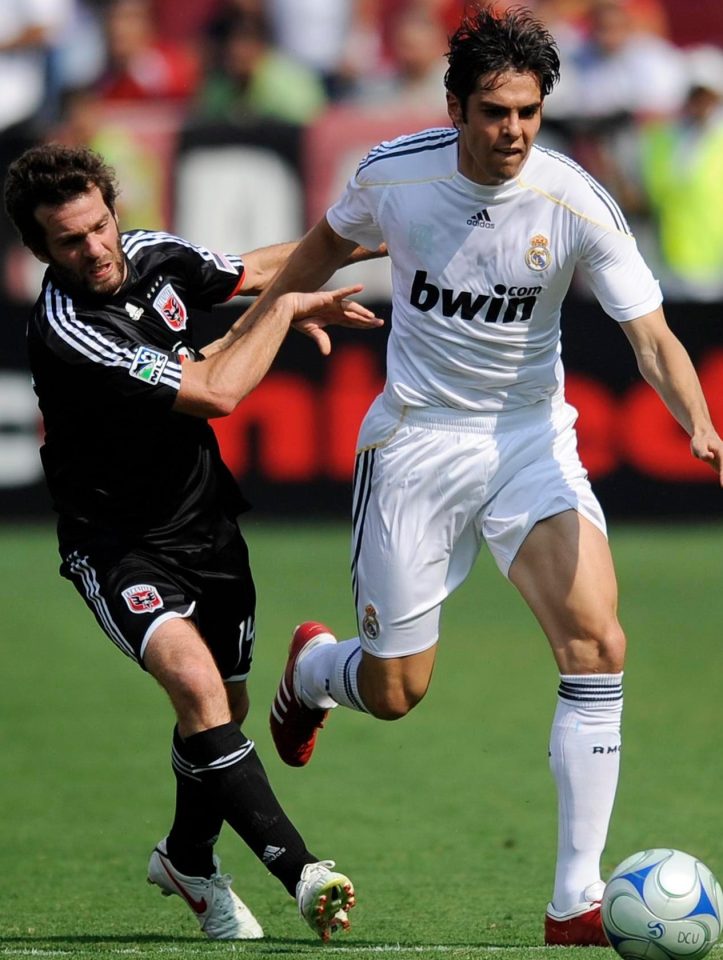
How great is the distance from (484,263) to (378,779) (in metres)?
3.31

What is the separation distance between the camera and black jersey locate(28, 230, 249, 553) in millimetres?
5426

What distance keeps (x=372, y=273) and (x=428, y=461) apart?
9682 millimetres

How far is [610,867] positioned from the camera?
6.41m

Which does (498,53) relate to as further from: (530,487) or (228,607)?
(228,607)

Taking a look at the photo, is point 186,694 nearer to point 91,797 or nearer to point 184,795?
point 184,795

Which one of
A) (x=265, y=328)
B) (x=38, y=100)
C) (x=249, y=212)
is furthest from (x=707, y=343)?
(x=265, y=328)

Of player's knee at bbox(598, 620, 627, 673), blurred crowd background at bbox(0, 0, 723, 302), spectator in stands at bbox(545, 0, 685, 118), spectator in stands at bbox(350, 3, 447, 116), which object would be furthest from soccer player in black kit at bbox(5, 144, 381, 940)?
spectator in stands at bbox(545, 0, 685, 118)

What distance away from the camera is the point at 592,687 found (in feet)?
17.6

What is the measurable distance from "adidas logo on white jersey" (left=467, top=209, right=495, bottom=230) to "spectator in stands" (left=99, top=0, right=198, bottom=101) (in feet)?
37.5

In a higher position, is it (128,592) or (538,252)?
(538,252)

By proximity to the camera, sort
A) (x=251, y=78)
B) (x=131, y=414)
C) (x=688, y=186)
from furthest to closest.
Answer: (x=251, y=78) → (x=688, y=186) → (x=131, y=414)

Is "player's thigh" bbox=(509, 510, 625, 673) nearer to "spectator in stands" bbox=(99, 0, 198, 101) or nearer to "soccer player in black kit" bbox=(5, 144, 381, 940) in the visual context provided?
"soccer player in black kit" bbox=(5, 144, 381, 940)

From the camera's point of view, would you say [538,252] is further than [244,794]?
Yes

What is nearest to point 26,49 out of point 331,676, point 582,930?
point 331,676
